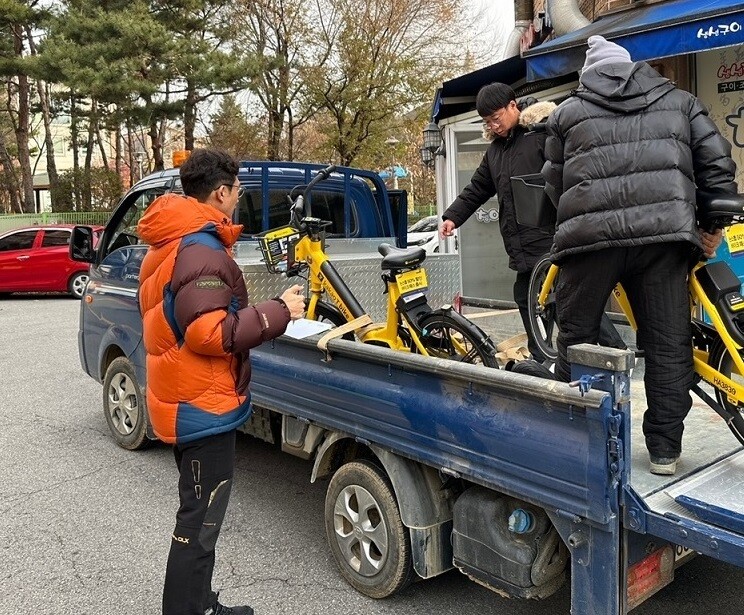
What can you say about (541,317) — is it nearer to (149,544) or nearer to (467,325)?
(467,325)

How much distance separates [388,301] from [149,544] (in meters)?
1.97

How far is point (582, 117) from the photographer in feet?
8.91

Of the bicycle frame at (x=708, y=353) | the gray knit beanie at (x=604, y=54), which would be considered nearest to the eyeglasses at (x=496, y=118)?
the gray knit beanie at (x=604, y=54)

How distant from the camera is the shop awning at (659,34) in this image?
17.3 ft

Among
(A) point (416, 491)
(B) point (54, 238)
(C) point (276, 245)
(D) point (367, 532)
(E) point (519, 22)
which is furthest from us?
(B) point (54, 238)

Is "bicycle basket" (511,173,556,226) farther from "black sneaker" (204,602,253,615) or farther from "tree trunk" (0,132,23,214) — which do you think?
"tree trunk" (0,132,23,214)

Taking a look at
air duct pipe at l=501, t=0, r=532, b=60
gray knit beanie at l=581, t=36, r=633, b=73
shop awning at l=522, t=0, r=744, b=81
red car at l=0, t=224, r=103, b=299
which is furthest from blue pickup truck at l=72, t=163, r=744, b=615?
red car at l=0, t=224, r=103, b=299

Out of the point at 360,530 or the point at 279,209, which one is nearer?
the point at 360,530

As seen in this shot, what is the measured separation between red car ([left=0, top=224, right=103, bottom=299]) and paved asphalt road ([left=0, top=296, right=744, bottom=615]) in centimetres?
1061

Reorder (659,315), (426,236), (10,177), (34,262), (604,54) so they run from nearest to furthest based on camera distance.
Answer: (659,315)
(604,54)
(34,262)
(426,236)
(10,177)

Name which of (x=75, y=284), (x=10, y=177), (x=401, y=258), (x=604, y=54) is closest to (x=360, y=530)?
(x=401, y=258)

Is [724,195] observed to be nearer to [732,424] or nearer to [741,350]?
[741,350]

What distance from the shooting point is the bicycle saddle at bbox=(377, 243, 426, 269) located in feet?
13.8

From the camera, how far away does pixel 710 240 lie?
2740mm
